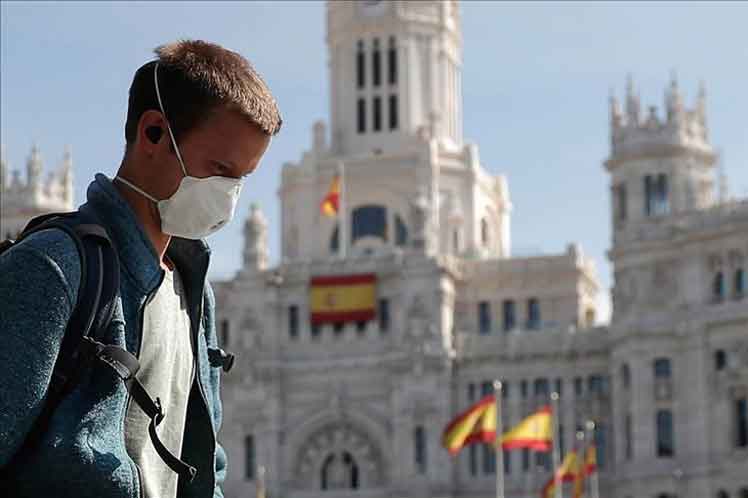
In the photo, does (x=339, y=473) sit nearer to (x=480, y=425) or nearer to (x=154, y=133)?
(x=480, y=425)

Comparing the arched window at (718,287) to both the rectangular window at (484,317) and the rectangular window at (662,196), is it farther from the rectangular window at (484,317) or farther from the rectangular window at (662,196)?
the rectangular window at (484,317)

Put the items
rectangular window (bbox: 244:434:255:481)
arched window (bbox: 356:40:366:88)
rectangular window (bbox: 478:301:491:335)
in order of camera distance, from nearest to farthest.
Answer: rectangular window (bbox: 244:434:255:481)
rectangular window (bbox: 478:301:491:335)
arched window (bbox: 356:40:366:88)

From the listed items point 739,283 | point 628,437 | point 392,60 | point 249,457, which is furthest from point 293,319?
point 739,283

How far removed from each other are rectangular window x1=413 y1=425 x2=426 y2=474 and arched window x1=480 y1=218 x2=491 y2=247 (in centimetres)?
1522

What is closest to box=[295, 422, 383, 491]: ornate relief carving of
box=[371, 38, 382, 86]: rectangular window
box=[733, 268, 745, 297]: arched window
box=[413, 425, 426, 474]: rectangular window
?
box=[413, 425, 426, 474]: rectangular window

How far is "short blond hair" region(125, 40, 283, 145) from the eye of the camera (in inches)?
214

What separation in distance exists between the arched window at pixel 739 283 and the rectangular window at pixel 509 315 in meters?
13.6

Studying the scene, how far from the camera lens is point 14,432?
498cm

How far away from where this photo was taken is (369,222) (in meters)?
93.3

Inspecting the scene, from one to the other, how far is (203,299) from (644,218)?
7788 cm

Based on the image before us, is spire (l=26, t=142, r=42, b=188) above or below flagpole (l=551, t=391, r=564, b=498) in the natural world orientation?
above

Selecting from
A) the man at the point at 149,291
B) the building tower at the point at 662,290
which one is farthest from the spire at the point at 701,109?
the man at the point at 149,291

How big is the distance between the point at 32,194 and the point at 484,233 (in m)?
24.3

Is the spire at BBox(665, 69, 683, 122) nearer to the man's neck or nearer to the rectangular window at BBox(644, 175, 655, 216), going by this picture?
the rectangular window at BBox(644, 175, 655, 216)
